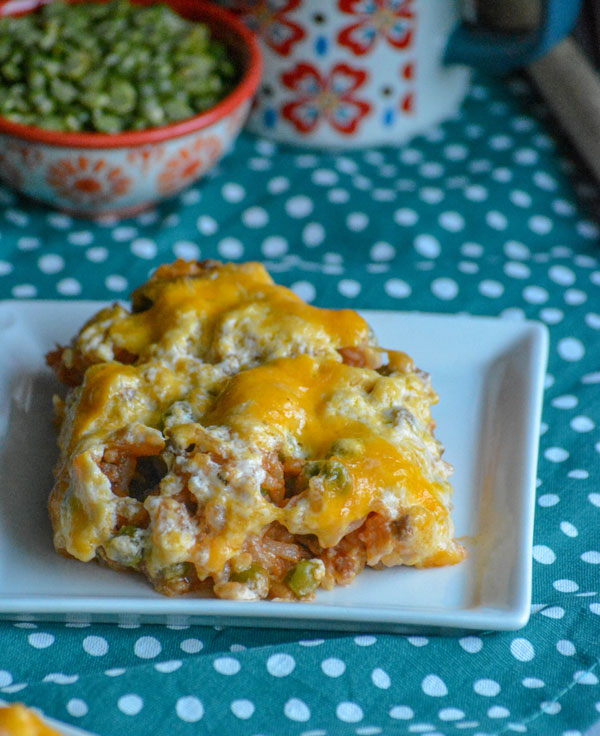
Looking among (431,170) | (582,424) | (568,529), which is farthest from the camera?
(431,170)

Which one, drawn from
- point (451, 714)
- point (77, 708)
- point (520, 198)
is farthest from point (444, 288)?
point (77, 708)

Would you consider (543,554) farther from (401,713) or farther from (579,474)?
(401,713)

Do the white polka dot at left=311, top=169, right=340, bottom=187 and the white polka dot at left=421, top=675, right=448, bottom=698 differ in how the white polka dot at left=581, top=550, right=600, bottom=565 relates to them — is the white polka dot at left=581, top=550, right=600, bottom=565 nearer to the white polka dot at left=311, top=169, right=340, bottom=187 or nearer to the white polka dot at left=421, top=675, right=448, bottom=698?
the white polka dot at left=421, top=675, right=448, bottom=698

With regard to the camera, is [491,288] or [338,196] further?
[338,196]

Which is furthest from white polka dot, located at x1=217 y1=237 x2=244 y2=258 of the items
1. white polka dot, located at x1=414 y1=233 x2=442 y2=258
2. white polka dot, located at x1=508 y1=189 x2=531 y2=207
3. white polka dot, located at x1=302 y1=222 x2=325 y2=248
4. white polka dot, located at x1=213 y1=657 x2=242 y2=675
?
white polka dot, located at x1=213 y1=657 x2=242 y2=675

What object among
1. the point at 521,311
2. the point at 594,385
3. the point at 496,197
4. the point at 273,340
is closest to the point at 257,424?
the point at 273,340

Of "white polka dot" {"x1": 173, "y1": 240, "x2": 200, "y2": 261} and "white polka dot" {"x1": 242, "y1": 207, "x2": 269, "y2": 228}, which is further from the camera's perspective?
"white polka dot" {"x1": 242, "y1": 207, "x2": 269, "y2": 228}

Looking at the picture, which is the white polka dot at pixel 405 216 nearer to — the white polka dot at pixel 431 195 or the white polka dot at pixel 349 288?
the white polka dot at pixel 431 195
